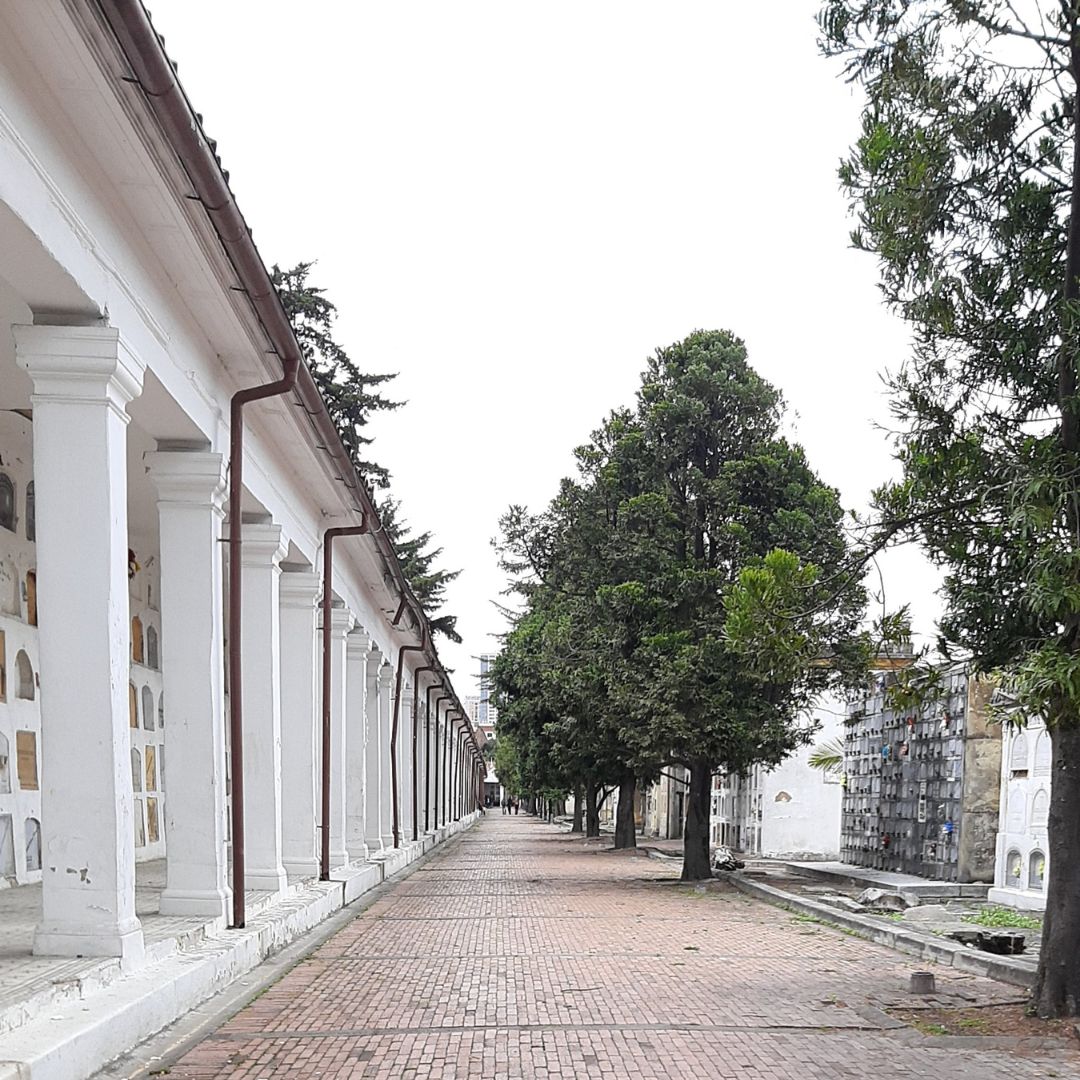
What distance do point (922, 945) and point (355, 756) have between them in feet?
31.2

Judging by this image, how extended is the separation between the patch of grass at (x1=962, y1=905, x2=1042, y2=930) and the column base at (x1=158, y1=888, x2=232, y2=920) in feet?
26.0

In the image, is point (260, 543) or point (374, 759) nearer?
point (260, 543)

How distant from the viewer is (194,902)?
30.4ft

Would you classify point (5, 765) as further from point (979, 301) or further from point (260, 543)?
point (979, 301)

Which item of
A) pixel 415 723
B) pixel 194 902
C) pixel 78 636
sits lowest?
pixel 194 902

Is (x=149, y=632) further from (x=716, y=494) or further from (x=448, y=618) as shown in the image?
(x=448, y=618)

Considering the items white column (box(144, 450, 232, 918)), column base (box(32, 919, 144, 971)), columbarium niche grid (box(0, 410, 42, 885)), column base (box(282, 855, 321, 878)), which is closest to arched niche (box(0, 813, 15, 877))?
columbarium niche grid (box(0, 410, 42, 885))

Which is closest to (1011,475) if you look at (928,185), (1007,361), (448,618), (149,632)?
(1007,361)

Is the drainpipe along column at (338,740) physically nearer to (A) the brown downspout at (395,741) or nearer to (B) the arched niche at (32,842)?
(A) the brown downspout at (395,741)

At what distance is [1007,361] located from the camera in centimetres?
870

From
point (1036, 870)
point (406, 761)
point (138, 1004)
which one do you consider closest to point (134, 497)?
point (138, 1004)

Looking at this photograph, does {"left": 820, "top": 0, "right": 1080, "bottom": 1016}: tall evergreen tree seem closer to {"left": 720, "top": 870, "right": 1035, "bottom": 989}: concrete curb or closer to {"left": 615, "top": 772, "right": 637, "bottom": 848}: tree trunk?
{"left": 720, "top": 870, "right": 1035, "bottom": 989}: concrete curb

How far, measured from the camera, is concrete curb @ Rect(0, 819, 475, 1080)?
17.6ft

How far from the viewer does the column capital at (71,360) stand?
6.92 m
